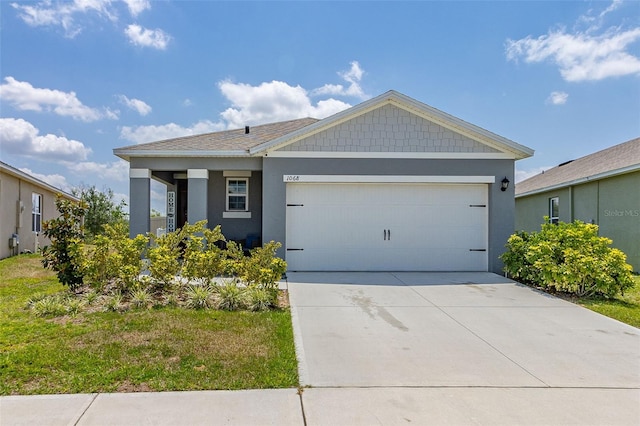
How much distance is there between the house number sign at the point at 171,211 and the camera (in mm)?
12980

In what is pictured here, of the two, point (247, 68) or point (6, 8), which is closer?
point (6, 8)

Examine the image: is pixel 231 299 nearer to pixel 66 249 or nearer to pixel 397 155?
pixel 66 249

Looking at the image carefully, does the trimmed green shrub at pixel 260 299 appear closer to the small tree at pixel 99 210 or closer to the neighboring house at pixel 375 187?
the neighboring house at pixel 375 187

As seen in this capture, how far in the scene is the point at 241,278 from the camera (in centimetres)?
684

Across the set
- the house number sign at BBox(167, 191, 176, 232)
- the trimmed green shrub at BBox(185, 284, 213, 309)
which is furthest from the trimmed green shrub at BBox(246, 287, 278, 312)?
the house number sign at BBox(167, 191, 176, 232)

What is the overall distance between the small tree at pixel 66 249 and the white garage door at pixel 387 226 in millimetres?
4928

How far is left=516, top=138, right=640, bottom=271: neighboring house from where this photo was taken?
10992 mm

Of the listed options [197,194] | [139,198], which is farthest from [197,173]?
A: [139,198]

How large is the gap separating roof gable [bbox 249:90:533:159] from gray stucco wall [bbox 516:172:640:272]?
14.9ft

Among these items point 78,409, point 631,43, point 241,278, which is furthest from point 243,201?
point 631,43

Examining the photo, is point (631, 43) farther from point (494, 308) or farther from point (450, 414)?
point (450, 414)

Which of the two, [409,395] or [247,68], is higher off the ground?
[247,68]

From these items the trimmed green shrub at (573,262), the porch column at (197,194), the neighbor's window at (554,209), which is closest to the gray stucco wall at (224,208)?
the porch column at (197,194)

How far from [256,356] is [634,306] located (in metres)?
7.38
